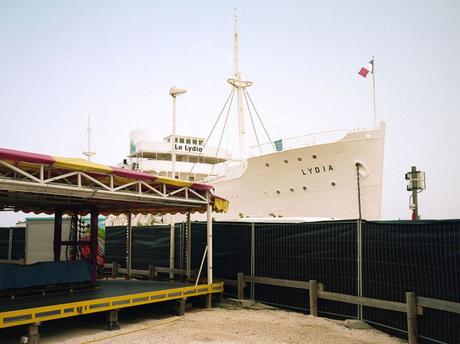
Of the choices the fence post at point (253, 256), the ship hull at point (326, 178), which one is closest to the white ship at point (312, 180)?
the ship hull at point (326, 178)

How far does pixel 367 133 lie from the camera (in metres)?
25.7

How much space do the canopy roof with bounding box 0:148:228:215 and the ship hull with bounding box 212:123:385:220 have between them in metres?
13.9

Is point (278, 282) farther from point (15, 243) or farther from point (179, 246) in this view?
point (15, 243)

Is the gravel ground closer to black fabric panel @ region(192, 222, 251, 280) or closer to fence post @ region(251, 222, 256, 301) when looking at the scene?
fence post @ region(251, 222, 256, 301)

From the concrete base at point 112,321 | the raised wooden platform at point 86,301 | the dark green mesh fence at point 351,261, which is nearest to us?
the dark green mesh fence at point 351,261

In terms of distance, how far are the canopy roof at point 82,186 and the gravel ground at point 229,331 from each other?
288 cm

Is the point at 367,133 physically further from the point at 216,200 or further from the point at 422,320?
the point at 422,320

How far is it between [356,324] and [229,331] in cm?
274

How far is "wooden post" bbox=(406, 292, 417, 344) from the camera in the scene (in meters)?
7.79

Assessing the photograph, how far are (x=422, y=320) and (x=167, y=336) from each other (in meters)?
4.98

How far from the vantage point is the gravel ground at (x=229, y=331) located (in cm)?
839

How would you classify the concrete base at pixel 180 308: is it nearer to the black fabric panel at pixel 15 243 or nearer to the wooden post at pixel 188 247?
the wooden post at pixel 188 247

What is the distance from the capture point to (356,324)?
9070 mm

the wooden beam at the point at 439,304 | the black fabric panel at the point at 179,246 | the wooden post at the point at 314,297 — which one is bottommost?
the wooden post at the point at 314,297
